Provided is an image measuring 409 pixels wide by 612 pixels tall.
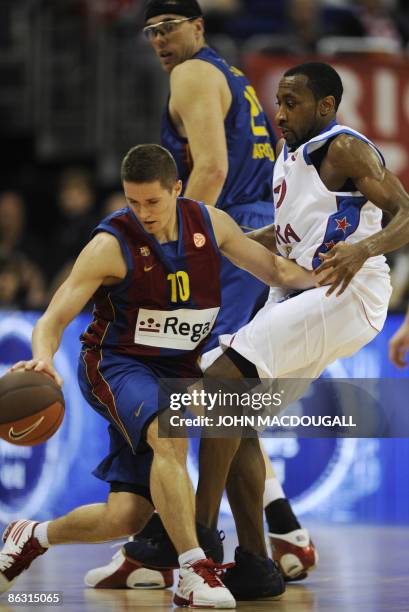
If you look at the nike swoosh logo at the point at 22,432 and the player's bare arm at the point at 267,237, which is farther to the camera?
the player's bare arm at the point at 267,237

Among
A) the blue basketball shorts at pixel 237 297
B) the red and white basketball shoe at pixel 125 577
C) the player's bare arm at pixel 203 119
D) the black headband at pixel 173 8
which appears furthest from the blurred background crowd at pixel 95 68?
the red and white basketball shoe at pixel 125 577

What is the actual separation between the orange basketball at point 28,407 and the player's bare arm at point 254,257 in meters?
1.08

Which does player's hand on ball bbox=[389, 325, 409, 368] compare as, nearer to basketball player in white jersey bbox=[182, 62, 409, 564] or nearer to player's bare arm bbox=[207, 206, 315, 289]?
basketball player in white jersey bbox=[182, 62, 409, 564]

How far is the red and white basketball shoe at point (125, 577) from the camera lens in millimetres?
5812

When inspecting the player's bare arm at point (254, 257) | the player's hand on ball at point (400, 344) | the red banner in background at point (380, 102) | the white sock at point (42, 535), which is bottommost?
the white sock at point (42, 535)

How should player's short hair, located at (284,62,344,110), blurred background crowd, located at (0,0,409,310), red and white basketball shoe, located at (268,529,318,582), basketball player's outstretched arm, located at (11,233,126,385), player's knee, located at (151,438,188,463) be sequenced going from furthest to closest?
blurred background crowd, located at (0,0,409,310) < red and white basketball shoe, located at (268,529,318,582) < player's short hair, located at (284,62,344,110) < player's knee, located at (151,438,188,463) < basketball player's outstretched arm, located at (11,233,126,385)

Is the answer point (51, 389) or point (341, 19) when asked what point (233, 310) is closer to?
point (51, 389)

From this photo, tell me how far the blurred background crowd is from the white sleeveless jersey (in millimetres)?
6211

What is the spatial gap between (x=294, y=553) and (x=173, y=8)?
280 cm

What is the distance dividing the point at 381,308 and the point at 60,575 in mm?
2045

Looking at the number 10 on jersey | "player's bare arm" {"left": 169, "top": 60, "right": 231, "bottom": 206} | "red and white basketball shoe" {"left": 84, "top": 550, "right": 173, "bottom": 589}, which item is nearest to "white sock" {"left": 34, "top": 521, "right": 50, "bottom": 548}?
"red and white basketball shoe" {"left": 84, "top": 550, "right": 173, "bottom": 589}

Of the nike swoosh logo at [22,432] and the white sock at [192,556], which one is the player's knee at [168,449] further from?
the nike swoosh logo at [22,432]

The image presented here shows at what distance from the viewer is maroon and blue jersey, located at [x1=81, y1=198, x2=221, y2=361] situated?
5.23m

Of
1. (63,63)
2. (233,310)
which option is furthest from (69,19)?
(233,310)
